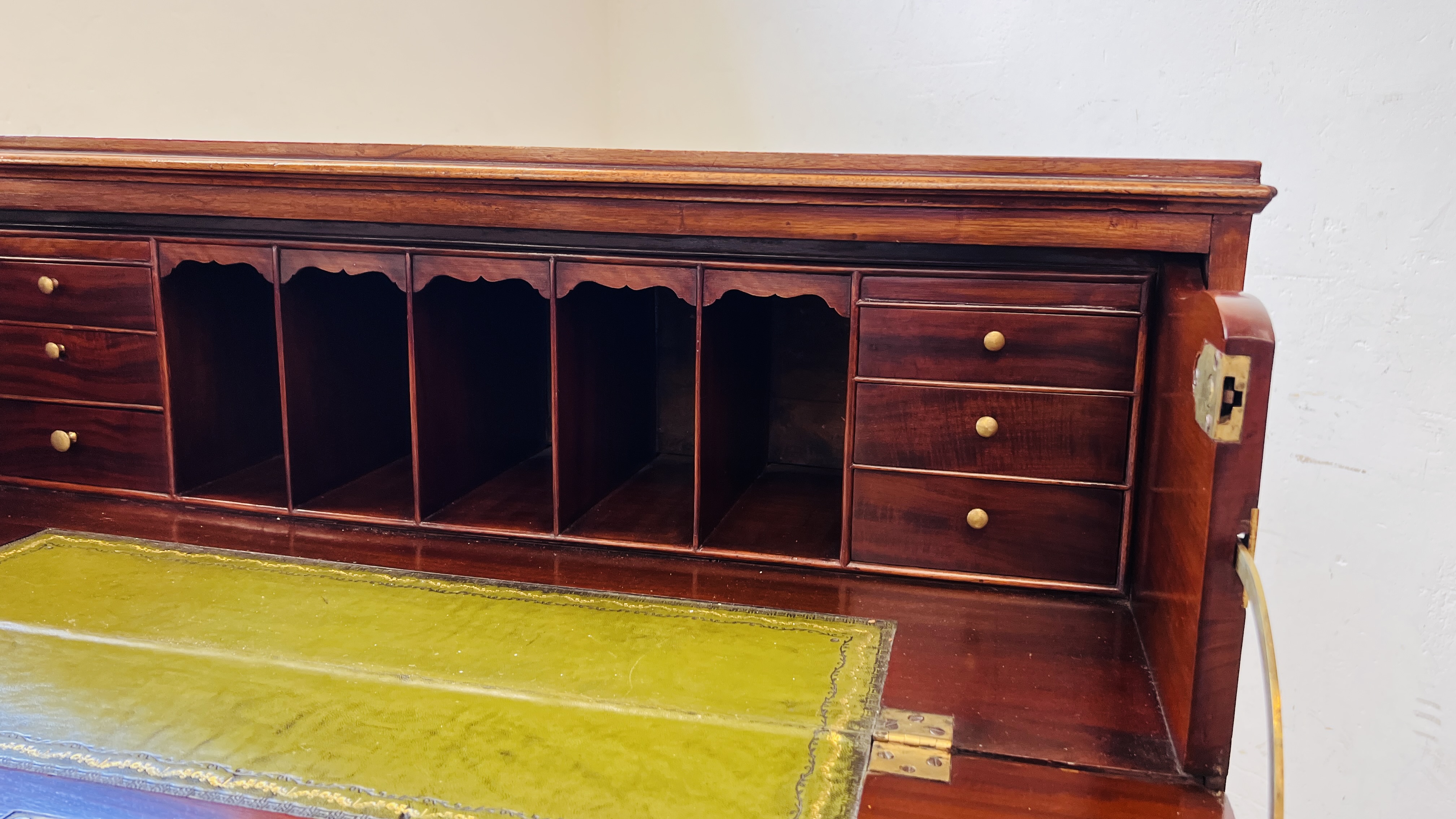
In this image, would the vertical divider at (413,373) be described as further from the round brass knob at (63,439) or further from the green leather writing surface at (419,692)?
the round brass knob at (63,439)

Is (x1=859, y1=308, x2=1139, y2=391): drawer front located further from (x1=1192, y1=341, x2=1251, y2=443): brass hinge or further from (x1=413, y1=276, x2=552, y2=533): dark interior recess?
(x1=413, y1=276, x2=552, y2=533): dark interior recess

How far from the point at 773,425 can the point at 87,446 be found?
1129 millimetres

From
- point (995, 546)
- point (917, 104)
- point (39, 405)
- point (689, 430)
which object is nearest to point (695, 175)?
point (995, 546)

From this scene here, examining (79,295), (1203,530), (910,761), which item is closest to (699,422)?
(910,761)

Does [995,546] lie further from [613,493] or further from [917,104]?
[917,104]

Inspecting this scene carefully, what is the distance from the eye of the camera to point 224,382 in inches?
67.7

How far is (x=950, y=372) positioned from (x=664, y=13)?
1.78m

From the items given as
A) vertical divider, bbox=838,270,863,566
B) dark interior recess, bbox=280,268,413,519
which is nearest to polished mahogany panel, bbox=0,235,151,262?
dark interior recess, bbox=280,268,413,519

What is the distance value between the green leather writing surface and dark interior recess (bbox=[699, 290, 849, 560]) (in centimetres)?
25

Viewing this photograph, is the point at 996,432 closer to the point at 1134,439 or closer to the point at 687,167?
the point at 1134,439

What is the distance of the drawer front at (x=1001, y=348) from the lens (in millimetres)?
1287

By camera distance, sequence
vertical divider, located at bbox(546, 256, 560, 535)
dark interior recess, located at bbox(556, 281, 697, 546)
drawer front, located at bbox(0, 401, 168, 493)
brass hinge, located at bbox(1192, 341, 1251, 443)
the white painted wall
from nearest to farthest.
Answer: brass hinge, located at bbox(1192, 341, 1251, 443) → vertical divider, located at bbox(546, 256, 560, 535) → dark interior recess, located at bbox(556, 281, 697, 546) → drawer front, located at bbox(0, 401, 168, 493) → the white painted wall

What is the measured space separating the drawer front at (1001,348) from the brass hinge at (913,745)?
1.51 feet

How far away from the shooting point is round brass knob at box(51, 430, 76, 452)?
5.42 ft
